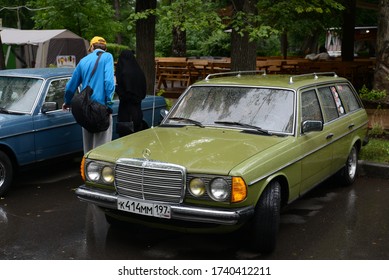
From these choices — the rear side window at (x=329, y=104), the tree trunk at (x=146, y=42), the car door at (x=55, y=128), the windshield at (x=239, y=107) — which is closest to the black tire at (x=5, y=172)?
the car door at (x=55, y=128)

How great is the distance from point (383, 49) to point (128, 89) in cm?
645

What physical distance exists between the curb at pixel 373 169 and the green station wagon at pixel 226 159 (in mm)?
1534

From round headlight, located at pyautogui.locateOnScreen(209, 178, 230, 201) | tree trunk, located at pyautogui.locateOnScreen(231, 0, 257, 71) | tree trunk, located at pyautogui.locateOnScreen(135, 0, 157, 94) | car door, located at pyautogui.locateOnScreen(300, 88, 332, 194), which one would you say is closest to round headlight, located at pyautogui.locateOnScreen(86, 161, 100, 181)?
round headlight, located at pyautogui.locateOnScreen(209, 178, 230, 201)

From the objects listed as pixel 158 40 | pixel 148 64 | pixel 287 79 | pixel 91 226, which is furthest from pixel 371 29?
pixel 91 226

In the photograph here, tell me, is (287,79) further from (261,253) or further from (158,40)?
(158,40)

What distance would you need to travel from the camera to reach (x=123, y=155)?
16.6ft

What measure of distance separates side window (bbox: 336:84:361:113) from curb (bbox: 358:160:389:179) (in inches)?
38.6

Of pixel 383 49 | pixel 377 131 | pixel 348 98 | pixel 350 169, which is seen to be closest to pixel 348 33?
pixel 383 49

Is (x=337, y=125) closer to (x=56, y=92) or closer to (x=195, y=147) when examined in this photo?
(x=195, y=147)

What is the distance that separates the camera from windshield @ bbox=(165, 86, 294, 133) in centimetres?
576

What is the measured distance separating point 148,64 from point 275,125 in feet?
24.1

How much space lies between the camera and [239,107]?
5.97 meters

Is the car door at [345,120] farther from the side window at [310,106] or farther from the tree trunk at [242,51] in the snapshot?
the tree trunk at [242,51]

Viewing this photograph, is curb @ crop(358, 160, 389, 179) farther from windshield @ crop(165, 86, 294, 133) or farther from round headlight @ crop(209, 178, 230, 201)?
round headlight @ crop(209, 178, 230, 201)
